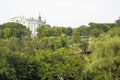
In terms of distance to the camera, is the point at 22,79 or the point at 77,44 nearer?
the point at 22,79

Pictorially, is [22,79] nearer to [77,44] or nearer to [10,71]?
[10,71]

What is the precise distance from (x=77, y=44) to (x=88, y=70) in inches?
900

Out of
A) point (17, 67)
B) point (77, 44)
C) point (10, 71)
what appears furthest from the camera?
point (77, 44)

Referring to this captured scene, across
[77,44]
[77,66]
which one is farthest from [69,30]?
[77,66]

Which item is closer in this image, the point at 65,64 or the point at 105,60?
the point at 105,60

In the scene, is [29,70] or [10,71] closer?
[10,71]

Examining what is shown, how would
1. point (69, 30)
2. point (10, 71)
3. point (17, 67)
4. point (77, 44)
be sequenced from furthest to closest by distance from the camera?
point (69, 30), point (77, 44), point (17, 67), point (10, 71)

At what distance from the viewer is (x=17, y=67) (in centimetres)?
2931

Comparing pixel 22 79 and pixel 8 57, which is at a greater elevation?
pixel 8 57

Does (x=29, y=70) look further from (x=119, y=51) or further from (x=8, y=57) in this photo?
(x=119, y=51)

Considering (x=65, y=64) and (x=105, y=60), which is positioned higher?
(x=105, y=60)

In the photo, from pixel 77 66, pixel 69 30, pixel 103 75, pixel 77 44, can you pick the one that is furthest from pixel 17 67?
pixel 69 30

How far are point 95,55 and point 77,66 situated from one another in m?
2.27

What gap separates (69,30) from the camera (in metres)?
75.6
